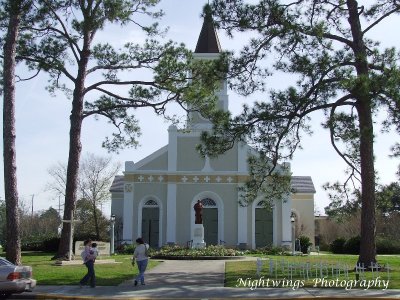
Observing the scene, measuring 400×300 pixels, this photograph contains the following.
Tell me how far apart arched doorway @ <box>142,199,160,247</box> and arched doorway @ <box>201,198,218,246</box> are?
3405mm

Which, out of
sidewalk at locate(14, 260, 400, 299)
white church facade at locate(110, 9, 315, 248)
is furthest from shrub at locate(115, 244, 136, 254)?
sidewalk at locate(14, 260, 400, 299)

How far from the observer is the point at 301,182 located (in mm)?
52844

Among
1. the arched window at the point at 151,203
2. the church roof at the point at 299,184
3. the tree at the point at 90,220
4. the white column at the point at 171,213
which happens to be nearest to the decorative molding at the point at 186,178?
the white column at the point at 171,213

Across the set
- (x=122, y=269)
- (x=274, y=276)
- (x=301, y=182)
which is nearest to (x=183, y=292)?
(x=274, y=276)

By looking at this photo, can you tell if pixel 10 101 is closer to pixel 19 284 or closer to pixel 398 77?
pixel 19 284

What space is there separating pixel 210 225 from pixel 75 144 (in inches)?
654

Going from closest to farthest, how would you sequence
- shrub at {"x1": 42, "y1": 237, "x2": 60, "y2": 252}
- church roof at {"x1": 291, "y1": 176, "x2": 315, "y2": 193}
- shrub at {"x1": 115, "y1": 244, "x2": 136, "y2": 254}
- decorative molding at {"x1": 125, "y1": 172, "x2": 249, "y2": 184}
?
shrub at {"x1": 115, "y1": 244, "x2": 136, "y2": 254}, shrub at {"x1": 42, "y1": 237, "x2": 60, "y2": 252}, decorative molding at {"x1": 125, "y1": 172, "x2": 249, "y2": 184}, church roof at {"x1": 291, "y1": 176, "x2": 315, "y2": 193}

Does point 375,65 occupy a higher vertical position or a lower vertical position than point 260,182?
higher

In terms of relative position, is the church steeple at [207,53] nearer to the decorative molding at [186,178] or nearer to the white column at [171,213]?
the decorative molding at [186,178]

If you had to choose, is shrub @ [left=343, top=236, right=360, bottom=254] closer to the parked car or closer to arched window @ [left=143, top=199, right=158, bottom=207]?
arched window @ [left=143, top=199, right=158, bottom=207]

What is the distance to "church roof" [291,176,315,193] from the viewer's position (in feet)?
165

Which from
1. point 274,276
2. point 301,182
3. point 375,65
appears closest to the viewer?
point 274,276

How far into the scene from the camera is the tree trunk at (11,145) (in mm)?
20125

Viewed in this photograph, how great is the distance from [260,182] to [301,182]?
32119mm
